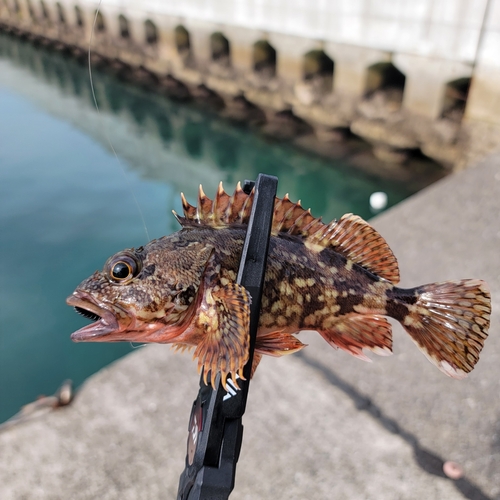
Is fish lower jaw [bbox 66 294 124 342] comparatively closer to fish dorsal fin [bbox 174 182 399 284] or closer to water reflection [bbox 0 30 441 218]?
fish dorsal fin [bbox 174 182 399 284]

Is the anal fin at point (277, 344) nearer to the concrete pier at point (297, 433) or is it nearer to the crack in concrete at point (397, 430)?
the concrete pier at point (297, 433)

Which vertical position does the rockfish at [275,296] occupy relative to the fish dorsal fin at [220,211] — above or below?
below

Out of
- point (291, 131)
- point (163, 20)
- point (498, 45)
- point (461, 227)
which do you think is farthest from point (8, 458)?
point (163, 20)

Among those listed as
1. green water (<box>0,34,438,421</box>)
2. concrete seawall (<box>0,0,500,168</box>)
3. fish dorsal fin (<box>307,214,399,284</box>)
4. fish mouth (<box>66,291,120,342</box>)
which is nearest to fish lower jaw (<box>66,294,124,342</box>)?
fish mouth (<box>66,291,120,342</box>)

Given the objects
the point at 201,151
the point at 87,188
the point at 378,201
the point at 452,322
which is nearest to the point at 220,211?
the point at 452,322

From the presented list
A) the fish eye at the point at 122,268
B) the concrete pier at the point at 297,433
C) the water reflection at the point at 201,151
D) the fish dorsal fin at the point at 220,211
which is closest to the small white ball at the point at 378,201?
the water reflection at the point at 201,151

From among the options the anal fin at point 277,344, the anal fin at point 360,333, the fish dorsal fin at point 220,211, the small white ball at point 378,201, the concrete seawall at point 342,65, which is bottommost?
the small white ball at point 378,201
